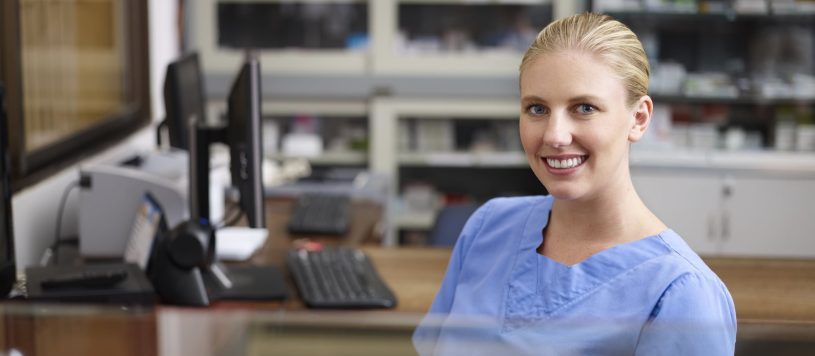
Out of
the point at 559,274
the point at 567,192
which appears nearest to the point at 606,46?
the point at 567,192

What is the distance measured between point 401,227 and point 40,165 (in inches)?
94.6

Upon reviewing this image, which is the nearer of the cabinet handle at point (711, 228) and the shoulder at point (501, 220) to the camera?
the shoulder at point (501, 220)

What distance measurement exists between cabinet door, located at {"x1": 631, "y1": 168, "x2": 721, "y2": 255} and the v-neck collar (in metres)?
3.37

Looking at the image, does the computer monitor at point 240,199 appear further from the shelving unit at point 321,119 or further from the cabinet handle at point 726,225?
the cabinet handle at point 726,225

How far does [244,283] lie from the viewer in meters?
2.32

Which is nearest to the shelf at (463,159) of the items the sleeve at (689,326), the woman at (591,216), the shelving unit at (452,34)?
the shelving unit at (452,34)

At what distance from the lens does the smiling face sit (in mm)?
1358

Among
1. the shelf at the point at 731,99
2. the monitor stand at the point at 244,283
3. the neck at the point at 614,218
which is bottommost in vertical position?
the monitor stand at the point at 244,283

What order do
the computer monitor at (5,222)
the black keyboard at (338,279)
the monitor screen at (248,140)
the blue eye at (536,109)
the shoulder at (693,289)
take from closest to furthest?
the shoulder at (693,289) → the blue eye at (536,109) → the computer monitor at (5,222) → the monitor screen at (248,140) → the black keyboard at (338,279)

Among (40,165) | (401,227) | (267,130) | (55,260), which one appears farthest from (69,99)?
(401,227)

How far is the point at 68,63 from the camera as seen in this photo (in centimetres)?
323

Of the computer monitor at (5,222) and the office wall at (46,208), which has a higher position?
the computer monitor at (5,222)

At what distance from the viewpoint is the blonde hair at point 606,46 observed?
1.37 meters

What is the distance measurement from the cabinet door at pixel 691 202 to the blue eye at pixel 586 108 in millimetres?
3471
